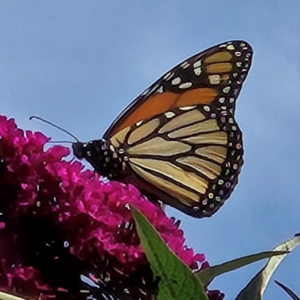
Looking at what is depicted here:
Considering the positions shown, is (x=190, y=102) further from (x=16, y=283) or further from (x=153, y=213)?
(x=16, y=283)

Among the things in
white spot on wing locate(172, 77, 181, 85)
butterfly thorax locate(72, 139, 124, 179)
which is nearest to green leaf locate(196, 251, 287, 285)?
butterfly thorax locate(72, 139, 124, 179)

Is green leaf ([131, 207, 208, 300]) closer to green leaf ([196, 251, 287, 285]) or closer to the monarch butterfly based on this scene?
green leaf ([196, 251, 287, 285])

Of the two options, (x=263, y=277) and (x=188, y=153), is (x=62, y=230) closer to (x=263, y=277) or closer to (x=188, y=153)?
(x=263, y=277)

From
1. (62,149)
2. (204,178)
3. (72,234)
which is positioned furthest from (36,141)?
(204,178)

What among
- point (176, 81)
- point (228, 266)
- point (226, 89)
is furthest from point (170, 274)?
point (176, 81)

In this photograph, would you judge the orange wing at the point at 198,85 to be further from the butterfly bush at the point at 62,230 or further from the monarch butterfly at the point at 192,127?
the butterfly bush at the point at 62,230
